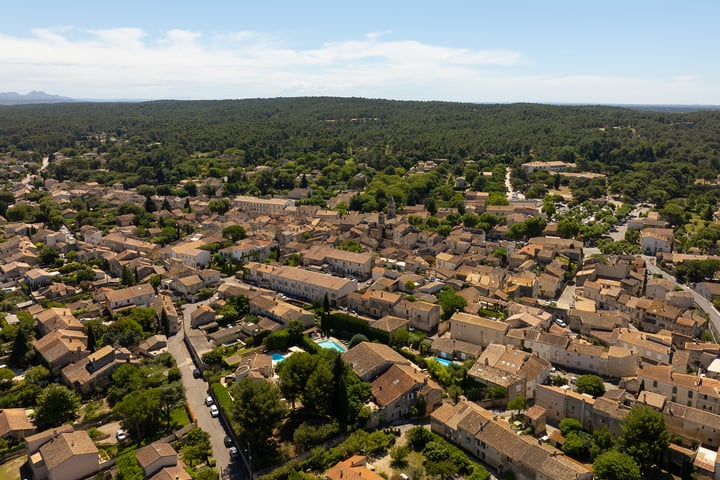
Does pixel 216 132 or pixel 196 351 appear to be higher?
pixel 216 132

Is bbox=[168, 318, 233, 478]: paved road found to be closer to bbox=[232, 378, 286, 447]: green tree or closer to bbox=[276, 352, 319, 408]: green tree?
bbox=[232, 378, 286, 447]: green tree

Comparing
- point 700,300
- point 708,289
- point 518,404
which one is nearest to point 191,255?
point 518,404

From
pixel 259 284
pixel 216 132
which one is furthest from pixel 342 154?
pixel 259 284

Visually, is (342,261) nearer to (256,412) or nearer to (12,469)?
(256,412)

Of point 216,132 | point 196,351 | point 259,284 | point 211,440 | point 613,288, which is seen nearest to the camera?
point 211,440

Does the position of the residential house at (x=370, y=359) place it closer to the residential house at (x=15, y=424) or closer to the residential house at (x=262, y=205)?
the residential house at (x=15, y=424)

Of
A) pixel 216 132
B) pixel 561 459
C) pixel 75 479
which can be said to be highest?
pixel 216 132

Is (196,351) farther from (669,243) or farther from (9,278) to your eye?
(669,243)
